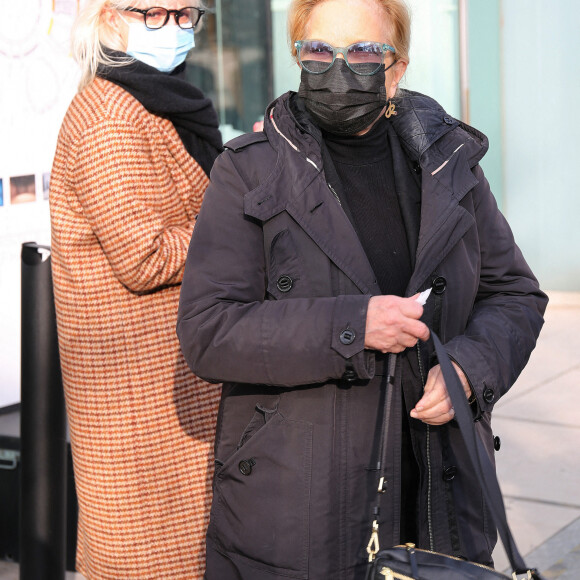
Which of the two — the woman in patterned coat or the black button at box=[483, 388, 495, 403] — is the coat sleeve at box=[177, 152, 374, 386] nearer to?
the black button at box=[483, 388, 495, 403]

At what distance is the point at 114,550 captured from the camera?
3.22 m

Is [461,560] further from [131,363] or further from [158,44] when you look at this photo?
[158,44]

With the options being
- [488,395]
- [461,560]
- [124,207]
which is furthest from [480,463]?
[124,207]

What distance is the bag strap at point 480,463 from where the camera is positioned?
189cm

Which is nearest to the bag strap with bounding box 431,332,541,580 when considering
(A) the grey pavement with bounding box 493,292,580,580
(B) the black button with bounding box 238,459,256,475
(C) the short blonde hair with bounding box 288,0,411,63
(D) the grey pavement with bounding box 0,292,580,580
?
(B) the black button with bounding box 238,459,256,475

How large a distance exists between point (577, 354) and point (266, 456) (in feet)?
18.3

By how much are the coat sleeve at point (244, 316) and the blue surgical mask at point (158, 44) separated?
1261mm

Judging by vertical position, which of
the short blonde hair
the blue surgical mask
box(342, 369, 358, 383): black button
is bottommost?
box(342, 369, 358, 383): black button

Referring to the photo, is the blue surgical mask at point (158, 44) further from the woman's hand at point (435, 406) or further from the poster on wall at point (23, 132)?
the poster on wall at point (23, 132)

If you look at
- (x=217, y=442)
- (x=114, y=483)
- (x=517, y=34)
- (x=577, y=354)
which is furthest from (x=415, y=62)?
(x=217, y=442)

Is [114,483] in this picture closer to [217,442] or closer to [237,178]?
[217,442]

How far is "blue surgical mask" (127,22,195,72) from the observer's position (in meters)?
3.40

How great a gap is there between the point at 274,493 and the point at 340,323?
395 millimetres

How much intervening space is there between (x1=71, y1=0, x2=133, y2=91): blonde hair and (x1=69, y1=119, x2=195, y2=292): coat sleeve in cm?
29
